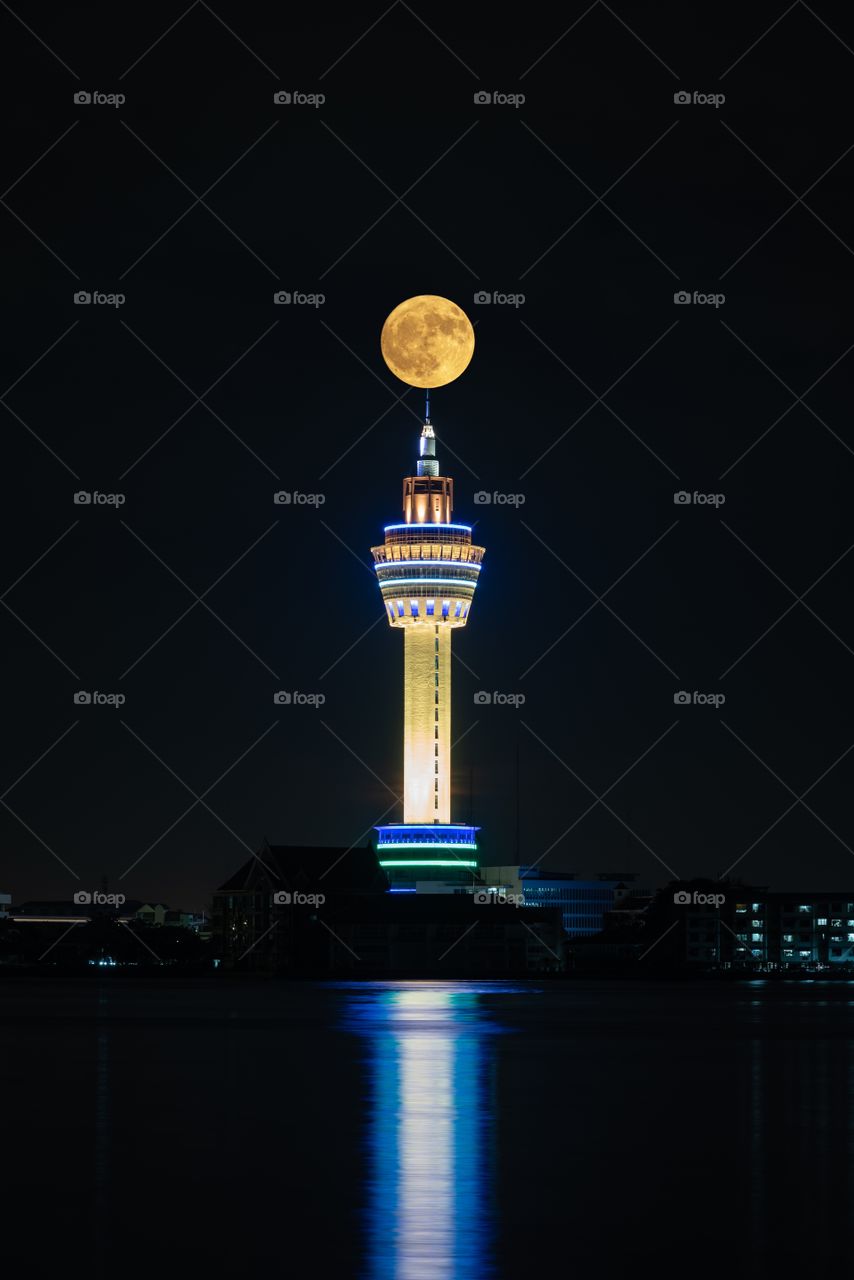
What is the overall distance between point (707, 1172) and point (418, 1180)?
5.08 meters

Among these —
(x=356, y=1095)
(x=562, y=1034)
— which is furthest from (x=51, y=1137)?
(x=562, y=1034)

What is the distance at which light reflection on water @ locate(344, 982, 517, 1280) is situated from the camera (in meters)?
29.0

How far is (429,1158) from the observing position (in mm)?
39250

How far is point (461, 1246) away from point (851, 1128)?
17.8m

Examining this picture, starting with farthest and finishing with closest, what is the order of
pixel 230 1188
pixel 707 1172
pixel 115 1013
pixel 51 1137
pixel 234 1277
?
pixel 115 1013 → pixel 51 1137 → pixel 707 1172 → pixel 230 1188 → pixel 234 1277

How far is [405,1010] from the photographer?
374ft

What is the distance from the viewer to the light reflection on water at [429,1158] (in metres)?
29.0

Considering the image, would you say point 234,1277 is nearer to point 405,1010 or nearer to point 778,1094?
point 778,1094

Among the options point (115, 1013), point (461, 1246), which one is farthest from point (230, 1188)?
point (115, 1013)

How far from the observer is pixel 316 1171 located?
122 feet

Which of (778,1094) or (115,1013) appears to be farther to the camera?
(115,1013)

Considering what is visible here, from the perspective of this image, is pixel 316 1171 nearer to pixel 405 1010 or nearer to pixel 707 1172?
pixel 707 1172

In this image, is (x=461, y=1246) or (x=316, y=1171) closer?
(x=461, y=1246)

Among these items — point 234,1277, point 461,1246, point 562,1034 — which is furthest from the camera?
point 562,1034
